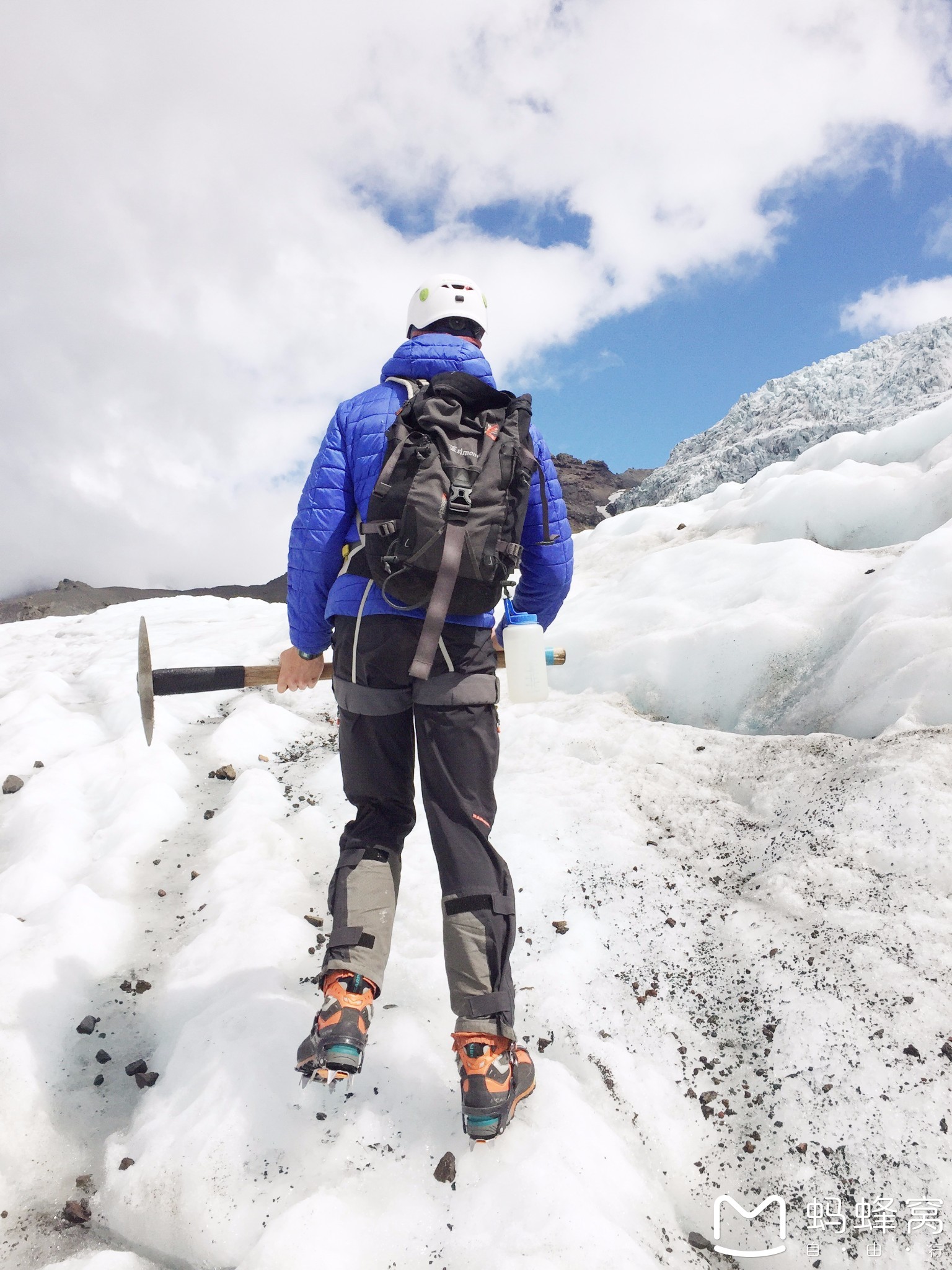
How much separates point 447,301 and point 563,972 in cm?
308

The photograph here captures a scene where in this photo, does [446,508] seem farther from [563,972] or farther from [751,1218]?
[751,1218]

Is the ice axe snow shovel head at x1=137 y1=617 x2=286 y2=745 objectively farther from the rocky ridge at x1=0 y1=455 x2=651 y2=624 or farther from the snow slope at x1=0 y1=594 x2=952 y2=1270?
the rocky ridge at x1=0 y1=455 x2=651 y2=624

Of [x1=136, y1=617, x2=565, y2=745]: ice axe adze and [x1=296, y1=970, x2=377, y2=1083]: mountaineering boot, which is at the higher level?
[x1=136, y1=617, x2=565, y2=745]: ice axe adze

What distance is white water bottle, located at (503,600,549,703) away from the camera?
2.99m

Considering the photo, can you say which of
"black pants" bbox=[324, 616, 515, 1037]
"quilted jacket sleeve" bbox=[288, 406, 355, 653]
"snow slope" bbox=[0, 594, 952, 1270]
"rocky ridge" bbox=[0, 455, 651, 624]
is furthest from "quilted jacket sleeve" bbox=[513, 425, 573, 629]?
"rocky ridge" bbox=[0, 455, 651, 624]

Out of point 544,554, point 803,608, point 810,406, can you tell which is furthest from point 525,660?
point 810,406

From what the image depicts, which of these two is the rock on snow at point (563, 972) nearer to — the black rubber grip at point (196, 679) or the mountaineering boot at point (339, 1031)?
the mountaineering boot at point (339, 1031)

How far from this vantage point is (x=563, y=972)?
10.8 feet

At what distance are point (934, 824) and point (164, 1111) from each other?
3.58 metres

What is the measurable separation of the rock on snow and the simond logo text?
3 centimetres

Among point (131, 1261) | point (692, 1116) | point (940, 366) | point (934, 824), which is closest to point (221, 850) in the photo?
point (131, 1261)

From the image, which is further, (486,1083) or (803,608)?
(803,608)

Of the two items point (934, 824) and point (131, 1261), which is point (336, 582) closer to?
point (131, 1261)

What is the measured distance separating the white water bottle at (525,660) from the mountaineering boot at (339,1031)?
48.3 inches
